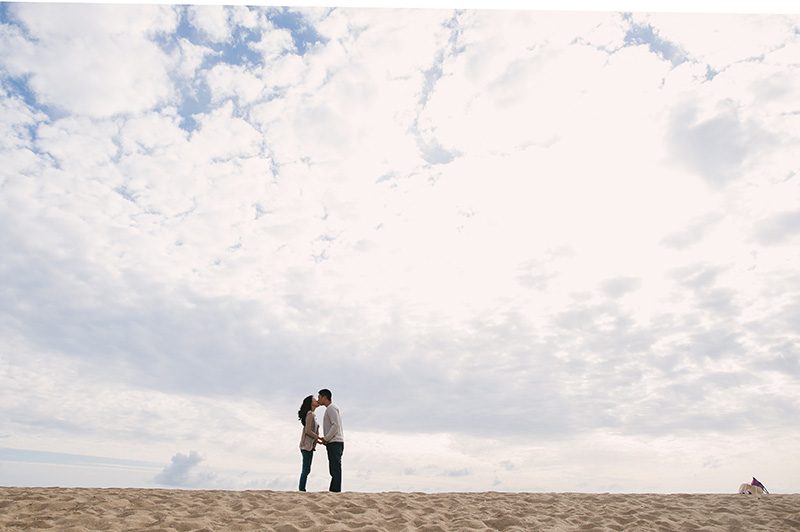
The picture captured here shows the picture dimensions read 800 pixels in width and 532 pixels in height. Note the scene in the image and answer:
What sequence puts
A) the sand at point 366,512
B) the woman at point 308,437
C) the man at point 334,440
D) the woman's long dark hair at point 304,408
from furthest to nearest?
the woman's long dark hair at point 304,408 → the woman at point 308,437 → the man at point 334,440 → the sand at point 366,512

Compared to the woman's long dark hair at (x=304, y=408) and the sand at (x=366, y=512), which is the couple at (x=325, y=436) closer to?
the woman's long dark hair at (x=304, y=408)

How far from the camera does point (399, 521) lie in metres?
8.67

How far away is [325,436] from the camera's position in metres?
11.1

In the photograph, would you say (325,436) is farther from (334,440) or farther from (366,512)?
(366,512)

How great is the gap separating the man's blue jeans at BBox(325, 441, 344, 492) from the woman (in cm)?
40

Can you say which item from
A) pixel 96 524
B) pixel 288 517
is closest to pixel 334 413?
pixel 288 517

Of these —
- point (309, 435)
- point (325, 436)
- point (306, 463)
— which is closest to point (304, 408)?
point (309, 435)

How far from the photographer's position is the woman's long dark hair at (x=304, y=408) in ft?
38.1

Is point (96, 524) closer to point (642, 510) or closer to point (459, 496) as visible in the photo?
point (459, 496)

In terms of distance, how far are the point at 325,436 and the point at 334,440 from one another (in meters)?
0.21

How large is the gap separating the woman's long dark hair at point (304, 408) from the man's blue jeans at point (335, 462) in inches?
32.7

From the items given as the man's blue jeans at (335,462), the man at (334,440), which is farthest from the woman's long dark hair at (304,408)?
the man's blue jeans at (335,462)

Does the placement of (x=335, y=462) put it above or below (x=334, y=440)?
below

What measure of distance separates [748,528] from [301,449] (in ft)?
28.2
